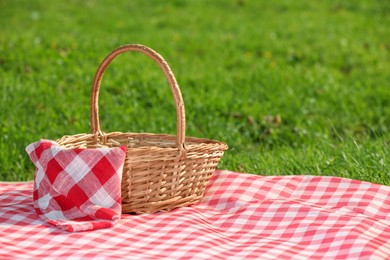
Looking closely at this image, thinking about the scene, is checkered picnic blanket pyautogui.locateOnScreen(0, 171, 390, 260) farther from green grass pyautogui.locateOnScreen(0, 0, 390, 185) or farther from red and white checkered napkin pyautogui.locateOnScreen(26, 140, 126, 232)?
green grass pyautogui.locateOnScreen(0, 0, 390, 185)

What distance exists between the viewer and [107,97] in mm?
6410

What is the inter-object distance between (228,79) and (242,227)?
3.75m

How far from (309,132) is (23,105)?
2224 mm

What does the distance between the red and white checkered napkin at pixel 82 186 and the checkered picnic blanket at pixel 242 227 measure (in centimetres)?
8

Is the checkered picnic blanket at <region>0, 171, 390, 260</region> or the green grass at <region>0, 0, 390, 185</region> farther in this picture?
the green grass at <region>0, 0, 390, 185</region>

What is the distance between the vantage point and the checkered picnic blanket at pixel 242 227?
310 centimetres

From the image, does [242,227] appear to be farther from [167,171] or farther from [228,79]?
[228,79]

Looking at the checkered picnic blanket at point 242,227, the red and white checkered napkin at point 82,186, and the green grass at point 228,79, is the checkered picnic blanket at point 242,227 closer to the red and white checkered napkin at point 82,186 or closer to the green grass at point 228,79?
the red and white checkered napkin at point 82,186

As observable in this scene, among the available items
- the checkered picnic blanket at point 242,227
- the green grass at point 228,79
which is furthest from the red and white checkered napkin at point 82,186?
the green grass at point 228,79

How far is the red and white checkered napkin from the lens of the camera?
11.4ft

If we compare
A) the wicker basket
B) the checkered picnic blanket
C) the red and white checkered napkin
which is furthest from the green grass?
the red and white checkered napkin

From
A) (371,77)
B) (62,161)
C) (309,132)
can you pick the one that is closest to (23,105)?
(309,132)

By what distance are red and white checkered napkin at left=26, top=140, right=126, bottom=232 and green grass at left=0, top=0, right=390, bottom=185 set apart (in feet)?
4.14

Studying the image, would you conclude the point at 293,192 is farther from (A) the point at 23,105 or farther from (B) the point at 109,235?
(A) the point at 23,105
